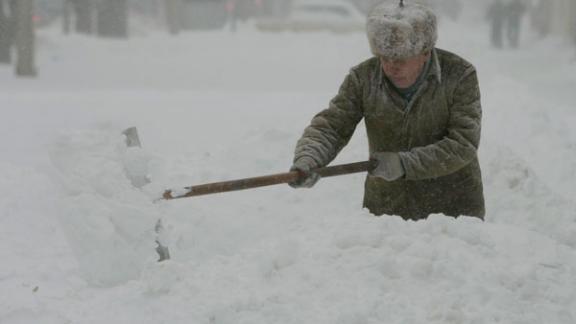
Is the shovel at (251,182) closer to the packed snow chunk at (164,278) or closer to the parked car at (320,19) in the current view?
the packed snow chunk at (164,278)

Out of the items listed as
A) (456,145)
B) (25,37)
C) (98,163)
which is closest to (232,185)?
(456,145)

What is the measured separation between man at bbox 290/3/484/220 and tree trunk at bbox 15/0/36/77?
9375mm

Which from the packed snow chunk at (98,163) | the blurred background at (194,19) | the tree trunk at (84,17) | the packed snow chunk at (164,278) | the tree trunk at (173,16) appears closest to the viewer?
the packed snow chunk at (164,278)

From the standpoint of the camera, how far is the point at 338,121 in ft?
12.8

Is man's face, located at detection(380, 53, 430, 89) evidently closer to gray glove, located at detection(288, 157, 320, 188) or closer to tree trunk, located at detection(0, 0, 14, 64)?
gray glove, located at detection(288, 157, 320, 188)

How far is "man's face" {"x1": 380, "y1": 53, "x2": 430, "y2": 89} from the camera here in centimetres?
363

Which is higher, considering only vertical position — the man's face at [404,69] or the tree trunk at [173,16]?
the man's face at [404,69]

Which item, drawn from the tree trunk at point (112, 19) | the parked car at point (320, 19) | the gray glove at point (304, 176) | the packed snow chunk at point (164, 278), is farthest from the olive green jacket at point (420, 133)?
the parked car at point (320, 19)

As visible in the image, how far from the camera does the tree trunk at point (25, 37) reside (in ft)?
40.4

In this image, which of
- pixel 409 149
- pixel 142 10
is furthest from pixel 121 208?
pixel 142 10

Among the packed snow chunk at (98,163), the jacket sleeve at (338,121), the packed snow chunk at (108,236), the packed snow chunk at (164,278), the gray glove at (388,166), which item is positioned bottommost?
the packed snow chunk at (108,236)

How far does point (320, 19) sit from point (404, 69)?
59.6 feet

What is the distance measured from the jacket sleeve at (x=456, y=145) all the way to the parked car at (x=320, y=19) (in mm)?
17267

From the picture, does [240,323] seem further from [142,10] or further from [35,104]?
[142,10]
